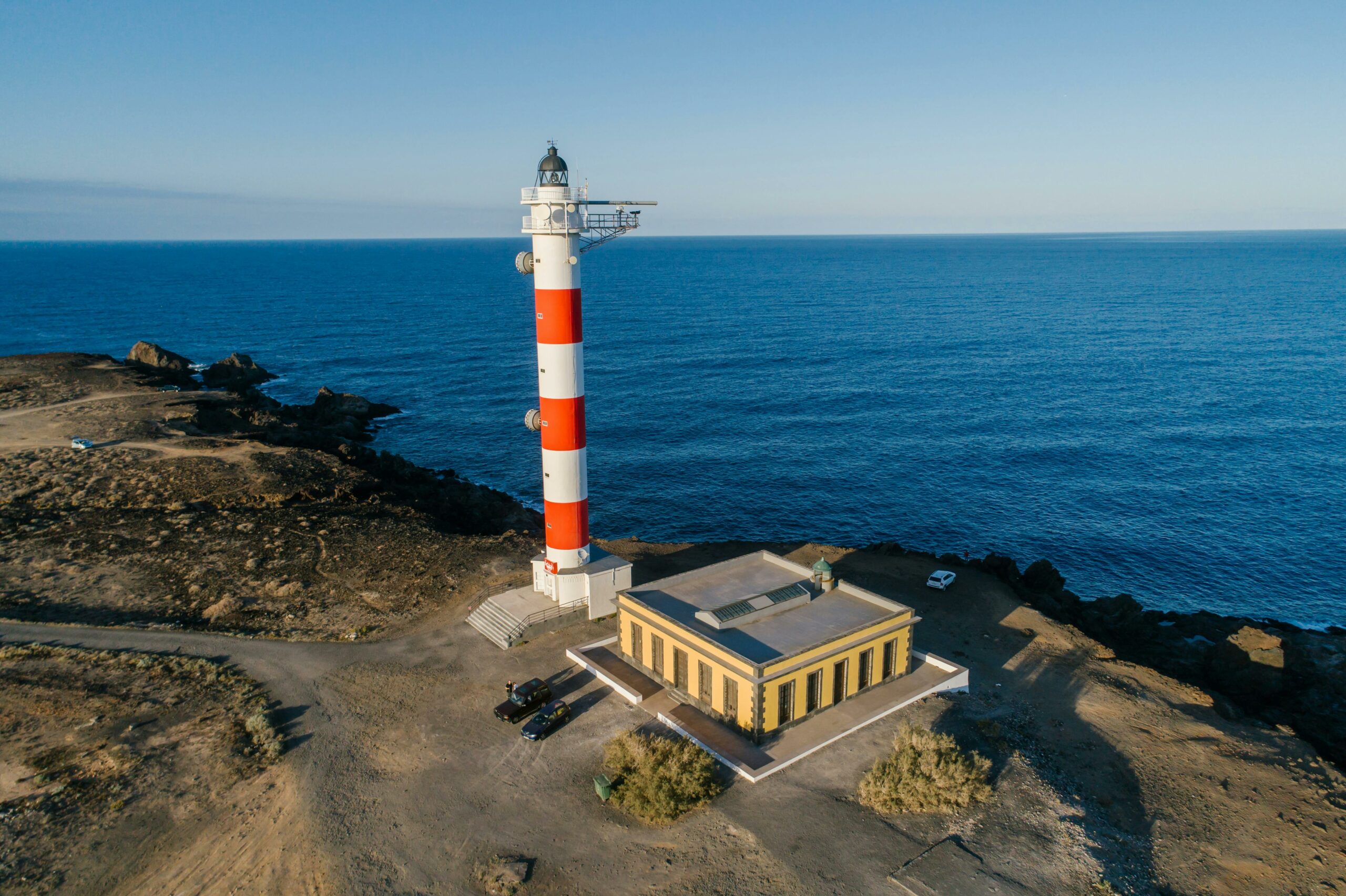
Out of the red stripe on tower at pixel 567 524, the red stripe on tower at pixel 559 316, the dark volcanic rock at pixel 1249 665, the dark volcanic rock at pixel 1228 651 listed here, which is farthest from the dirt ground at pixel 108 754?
the dark volcanic rock at pixel 1249 665

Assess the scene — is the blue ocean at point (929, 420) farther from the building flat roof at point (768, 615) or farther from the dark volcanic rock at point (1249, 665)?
the building flat roof at point (768, 615)

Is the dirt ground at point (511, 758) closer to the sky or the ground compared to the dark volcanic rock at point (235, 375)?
closer to the ground

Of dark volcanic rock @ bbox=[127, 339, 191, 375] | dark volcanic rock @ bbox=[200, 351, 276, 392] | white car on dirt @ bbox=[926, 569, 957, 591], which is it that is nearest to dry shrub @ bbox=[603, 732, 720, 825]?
white car on dirt @ bbox=[926, 569, 957, 591]

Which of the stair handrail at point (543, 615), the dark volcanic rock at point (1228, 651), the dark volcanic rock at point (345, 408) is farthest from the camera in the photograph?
the dark volcanic rock at point (345, 408)

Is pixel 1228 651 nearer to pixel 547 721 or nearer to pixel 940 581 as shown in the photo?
pixel 940 581

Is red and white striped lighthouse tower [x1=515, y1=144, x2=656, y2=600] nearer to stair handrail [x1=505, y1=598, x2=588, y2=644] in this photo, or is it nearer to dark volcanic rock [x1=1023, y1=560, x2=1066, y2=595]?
stair handrail [x1=505, y1=598, x2=588, y2=644]

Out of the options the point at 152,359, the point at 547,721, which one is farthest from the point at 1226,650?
the point at 152,359
